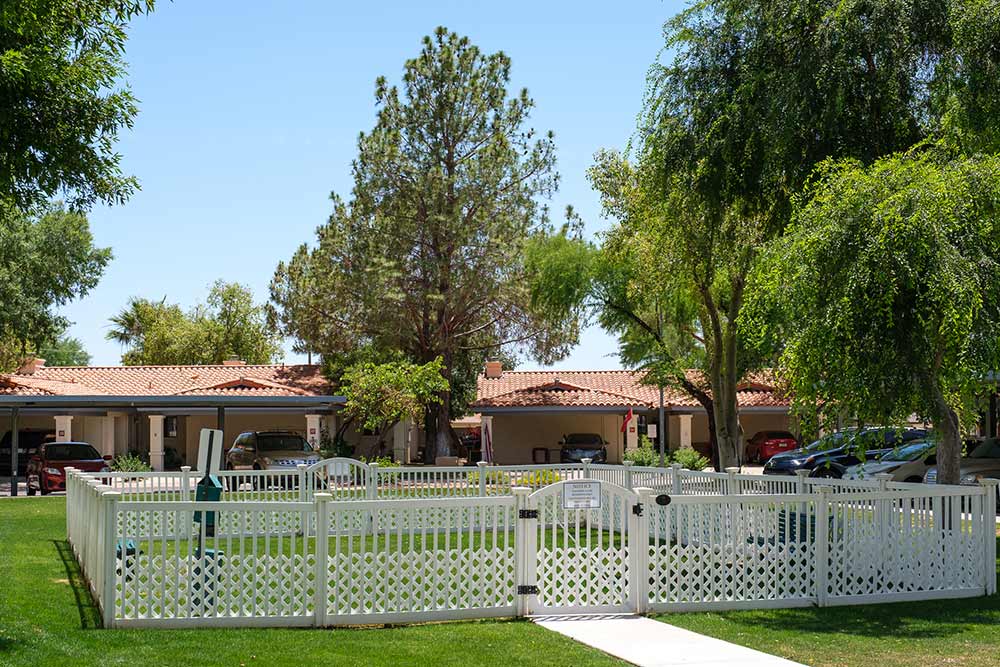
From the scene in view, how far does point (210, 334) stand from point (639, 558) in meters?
62.1

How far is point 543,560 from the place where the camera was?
11.3m

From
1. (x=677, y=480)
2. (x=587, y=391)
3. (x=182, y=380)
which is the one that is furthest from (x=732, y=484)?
(x=182, y=380)

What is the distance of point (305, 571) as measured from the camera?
34.5 feet

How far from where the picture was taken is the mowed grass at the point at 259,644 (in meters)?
8.95

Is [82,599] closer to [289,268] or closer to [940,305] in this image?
[940,305]

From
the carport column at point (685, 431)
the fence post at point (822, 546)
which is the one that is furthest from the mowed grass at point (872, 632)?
the carport column at point (685, 431)

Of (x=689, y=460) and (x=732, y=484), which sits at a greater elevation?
(x=732, y=484)

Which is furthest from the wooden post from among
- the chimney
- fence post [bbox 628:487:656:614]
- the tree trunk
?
the chimney

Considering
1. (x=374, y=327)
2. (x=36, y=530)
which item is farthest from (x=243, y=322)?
(x=36, y=530)

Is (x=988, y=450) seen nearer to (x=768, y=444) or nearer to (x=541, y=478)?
(x=541, y=478)

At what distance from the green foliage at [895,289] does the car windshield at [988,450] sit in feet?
48.7

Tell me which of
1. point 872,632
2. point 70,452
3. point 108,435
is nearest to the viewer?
point 872,632

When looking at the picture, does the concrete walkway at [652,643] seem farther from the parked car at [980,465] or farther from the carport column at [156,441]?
the carport column at [156,441]

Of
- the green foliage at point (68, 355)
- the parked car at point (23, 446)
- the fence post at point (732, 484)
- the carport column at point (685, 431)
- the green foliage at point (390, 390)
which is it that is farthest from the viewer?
the green foliage at point (68, 355)
